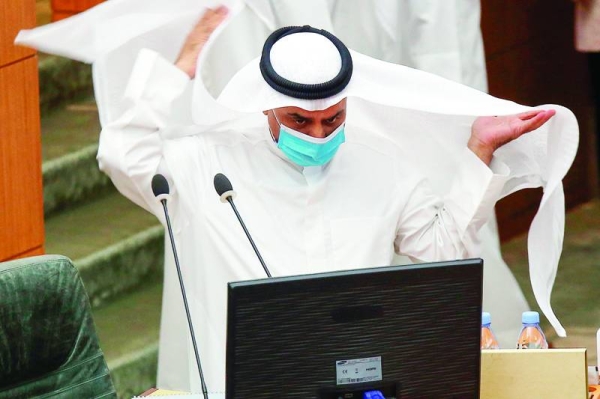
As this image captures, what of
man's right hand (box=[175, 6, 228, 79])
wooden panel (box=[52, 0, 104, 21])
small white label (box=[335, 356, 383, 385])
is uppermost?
wooden panel (box=[52, 0, 104, 21])

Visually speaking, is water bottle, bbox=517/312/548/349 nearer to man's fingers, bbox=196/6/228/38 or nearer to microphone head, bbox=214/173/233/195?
microphone head, bbox=214/173/233/195

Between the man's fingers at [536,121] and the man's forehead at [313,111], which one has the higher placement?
the man's forehead at [313,111]

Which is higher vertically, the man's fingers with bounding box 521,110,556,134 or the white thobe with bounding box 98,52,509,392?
the man's fingers with bounding box 521,110,556,134

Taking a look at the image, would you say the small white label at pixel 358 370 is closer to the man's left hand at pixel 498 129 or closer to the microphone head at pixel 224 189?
the microphone head at pixel 224 189

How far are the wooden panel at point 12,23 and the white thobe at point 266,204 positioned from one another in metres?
0.89

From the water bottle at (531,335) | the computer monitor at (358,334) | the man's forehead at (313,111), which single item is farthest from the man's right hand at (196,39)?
the computer monitor at (358,334)

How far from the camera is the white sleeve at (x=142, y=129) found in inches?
134

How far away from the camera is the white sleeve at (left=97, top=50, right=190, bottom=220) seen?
11.2 ft

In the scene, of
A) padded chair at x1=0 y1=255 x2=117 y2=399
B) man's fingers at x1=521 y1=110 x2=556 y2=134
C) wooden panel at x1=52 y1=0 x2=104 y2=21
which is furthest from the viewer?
wooden panel at x1=52 y1=0 x2=104 y2=21

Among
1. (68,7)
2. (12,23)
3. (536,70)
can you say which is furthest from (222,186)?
(536,70)

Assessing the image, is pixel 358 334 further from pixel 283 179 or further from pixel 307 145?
pixel 283 179

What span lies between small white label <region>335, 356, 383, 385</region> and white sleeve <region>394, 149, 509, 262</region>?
1076 mm

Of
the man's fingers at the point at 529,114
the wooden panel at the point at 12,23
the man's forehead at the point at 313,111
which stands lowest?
the man's fingers at the point at 529,114

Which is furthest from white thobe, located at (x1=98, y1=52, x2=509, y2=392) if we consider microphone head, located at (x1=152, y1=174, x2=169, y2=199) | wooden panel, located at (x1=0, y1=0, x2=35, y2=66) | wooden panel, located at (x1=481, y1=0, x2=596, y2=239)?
wooden panel, located at (x1=481, y1=0, x2=596, y2=239)
